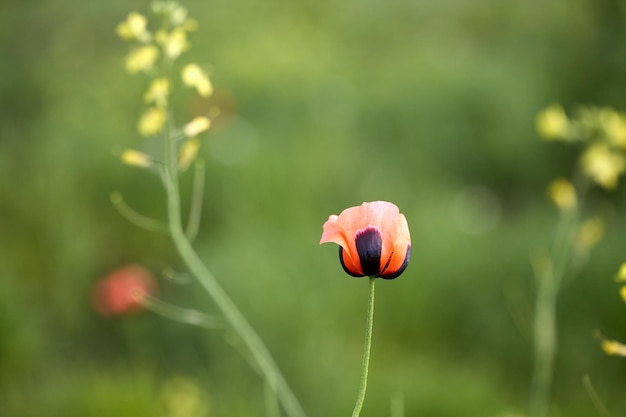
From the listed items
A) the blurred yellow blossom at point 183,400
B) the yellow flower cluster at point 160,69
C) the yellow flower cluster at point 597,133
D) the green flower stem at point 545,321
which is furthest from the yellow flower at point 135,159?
the blurred yellow blossom at point 183,400

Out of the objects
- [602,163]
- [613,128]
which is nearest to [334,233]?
[613,128]

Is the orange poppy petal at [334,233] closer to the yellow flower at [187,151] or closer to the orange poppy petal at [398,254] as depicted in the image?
the orange poppy petal at [398,254]

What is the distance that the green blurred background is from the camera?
2.58 metres

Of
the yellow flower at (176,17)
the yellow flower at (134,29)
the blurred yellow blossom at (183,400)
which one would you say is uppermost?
the yellow flower at (176,17)

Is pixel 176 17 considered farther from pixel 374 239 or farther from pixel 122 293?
pixel 122 293

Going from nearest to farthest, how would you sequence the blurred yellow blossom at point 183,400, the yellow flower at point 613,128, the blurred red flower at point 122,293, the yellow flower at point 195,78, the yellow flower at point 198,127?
the yellow flower at point 198,127
the yellow flower at point 195,78
the yellow flower at point 613,128
the blurred yellow blossom at point 183,400
the blurred red flower at point 122,293

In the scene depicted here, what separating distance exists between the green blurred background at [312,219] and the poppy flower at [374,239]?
4.26ft

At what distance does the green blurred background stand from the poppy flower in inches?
51.1

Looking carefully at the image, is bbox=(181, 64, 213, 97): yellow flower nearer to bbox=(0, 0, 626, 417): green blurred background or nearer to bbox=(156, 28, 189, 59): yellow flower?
bbox=(156, 28, 189, 59): yellow flower

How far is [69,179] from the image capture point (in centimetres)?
385

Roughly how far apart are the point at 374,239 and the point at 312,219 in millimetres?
2829

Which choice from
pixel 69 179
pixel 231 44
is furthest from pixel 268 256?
pixel 231 44

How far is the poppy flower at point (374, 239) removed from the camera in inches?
33.2

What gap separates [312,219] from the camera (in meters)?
3.67
